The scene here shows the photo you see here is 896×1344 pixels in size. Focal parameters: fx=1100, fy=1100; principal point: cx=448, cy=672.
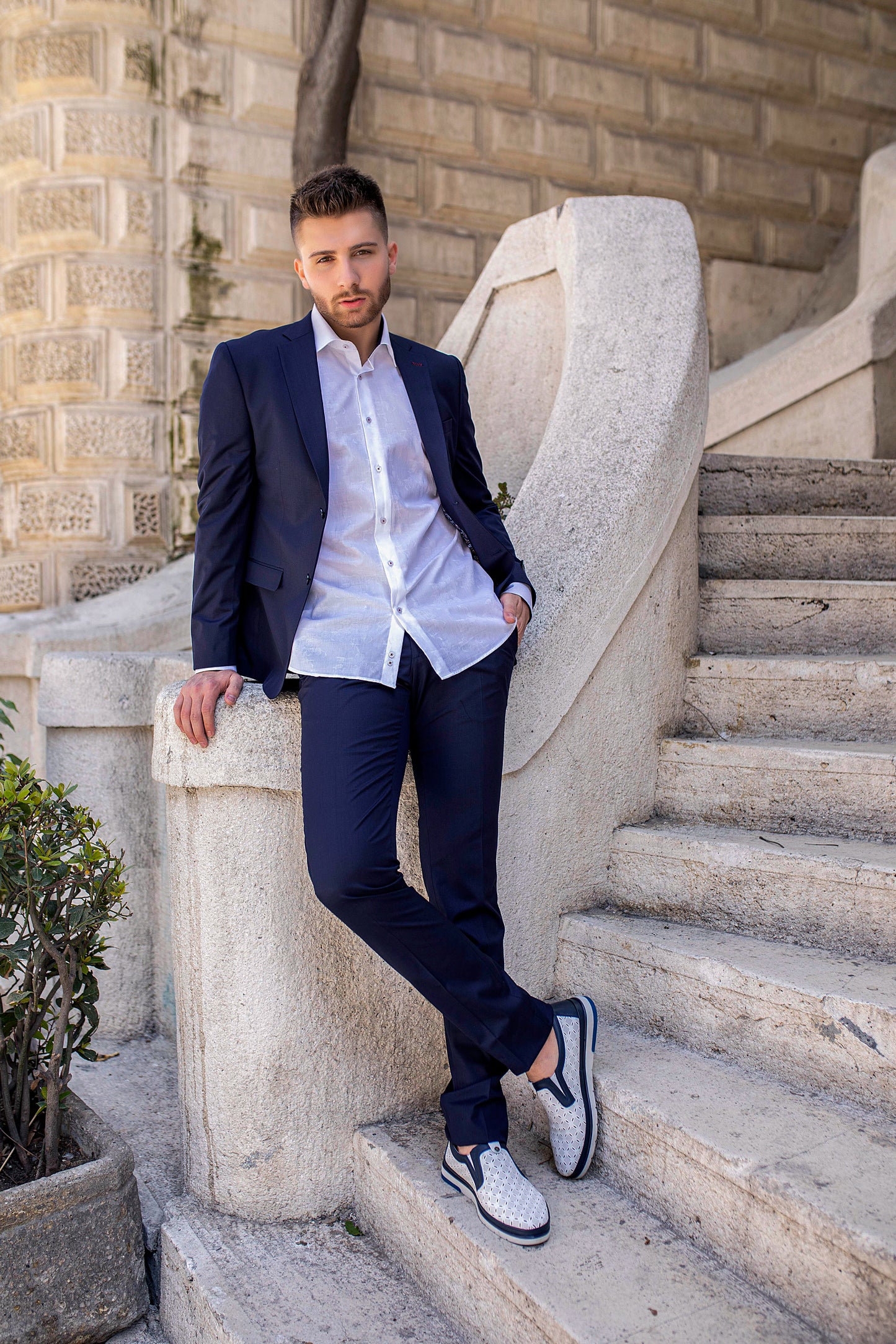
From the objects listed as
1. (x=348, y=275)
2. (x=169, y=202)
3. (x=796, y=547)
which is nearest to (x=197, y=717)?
(x=348, y=275)

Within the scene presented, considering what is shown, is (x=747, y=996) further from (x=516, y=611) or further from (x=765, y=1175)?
(x=516, y=611)

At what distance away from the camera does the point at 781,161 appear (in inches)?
340

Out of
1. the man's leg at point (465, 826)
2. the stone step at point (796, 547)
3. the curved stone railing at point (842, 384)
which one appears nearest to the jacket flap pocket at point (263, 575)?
the man's leg at point (465, 826)

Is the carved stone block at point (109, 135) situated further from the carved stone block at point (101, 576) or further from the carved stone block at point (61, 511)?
the carved stone block at point (101, 576)

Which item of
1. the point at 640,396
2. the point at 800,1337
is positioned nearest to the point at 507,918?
the point at 800,1337

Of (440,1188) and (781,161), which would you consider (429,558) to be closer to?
(440,1188)

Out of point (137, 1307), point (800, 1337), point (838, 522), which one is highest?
point (838, 522)

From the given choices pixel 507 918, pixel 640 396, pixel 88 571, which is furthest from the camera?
pixel 88 571

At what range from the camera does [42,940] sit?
221 centimetres

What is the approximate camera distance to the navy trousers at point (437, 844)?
198cm

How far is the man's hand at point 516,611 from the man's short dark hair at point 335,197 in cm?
74

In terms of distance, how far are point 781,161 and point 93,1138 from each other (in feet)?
28.6

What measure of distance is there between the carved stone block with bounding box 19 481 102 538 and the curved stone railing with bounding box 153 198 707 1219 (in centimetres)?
357

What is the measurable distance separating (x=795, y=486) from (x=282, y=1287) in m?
2.86
